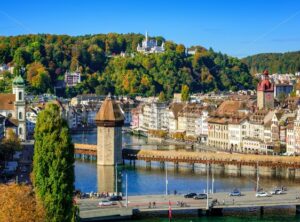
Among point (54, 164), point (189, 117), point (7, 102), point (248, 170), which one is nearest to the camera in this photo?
point (54, 164)

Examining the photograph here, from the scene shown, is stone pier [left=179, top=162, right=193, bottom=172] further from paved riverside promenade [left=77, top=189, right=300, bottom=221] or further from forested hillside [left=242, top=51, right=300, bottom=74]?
forested hillside [left=242, top=51, right=300, bottom=74]

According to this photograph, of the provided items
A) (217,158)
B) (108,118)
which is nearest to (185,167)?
(217,158)

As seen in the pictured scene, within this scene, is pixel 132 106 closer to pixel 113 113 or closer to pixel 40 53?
pixel 40 53

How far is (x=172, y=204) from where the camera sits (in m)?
28.3

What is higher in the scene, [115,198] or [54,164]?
[54,164]

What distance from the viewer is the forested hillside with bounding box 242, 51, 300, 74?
132 metres

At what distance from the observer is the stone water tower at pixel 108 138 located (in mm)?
43656

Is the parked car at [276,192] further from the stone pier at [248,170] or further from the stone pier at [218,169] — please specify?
the stone pier at [218,169]

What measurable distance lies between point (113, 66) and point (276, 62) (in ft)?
142

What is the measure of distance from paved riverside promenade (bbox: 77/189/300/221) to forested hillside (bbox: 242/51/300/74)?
99522 millimetres

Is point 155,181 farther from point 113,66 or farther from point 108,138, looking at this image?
point 113,66

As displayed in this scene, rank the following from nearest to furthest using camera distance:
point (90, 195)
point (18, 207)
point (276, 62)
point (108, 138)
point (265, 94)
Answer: point (18, 207), point (90, 195), point (108, 138), point (265, 94), point (276, 62)

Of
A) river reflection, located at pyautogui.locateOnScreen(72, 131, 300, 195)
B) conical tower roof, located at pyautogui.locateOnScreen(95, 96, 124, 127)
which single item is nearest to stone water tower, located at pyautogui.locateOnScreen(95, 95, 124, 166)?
conical tower roof, located at pyautogui.locateOnScreen(95, 96, 124, 127)

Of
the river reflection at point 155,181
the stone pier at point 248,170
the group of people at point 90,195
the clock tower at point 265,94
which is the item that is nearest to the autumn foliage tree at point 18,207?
the group of people at point 90,195
